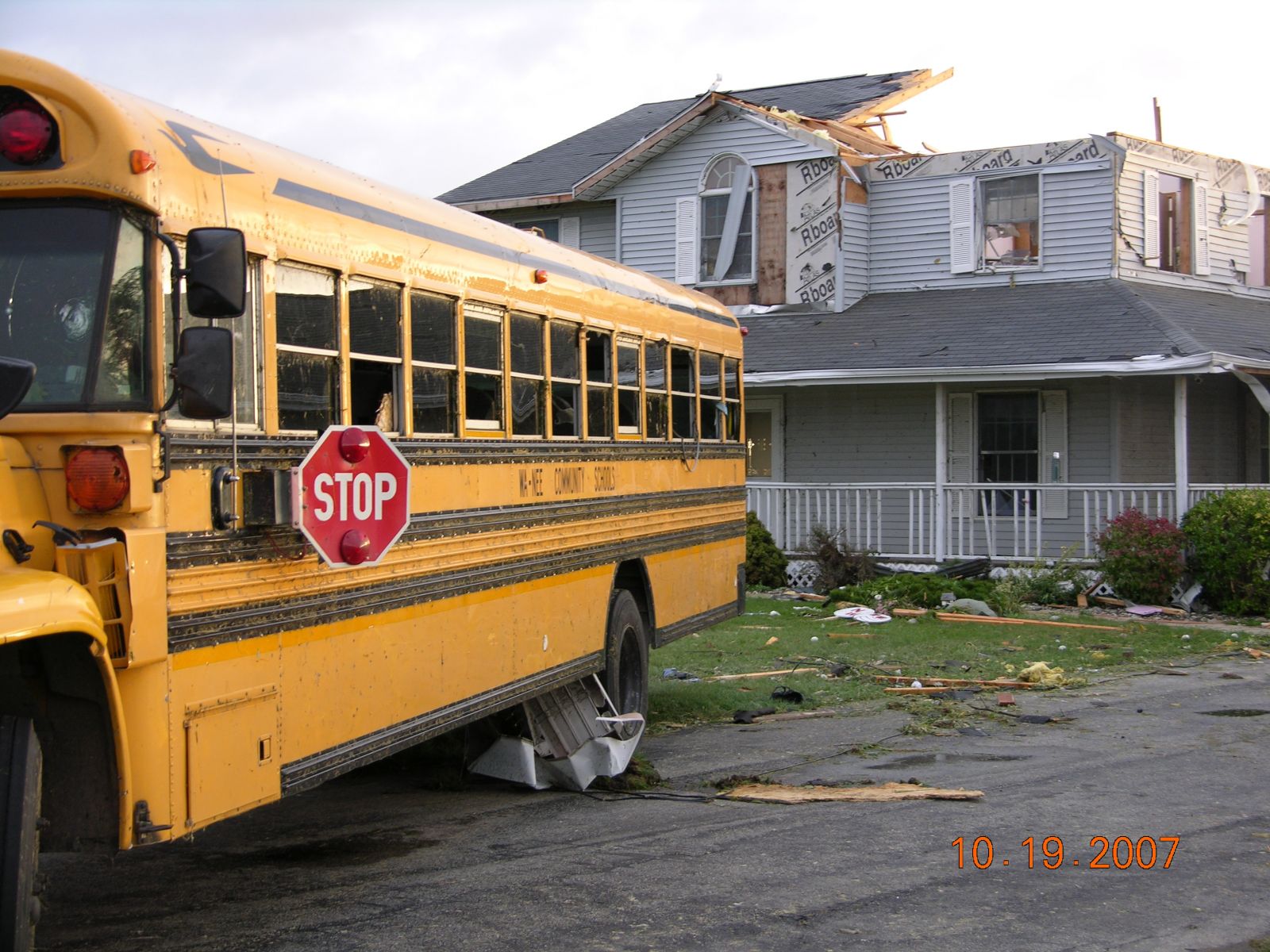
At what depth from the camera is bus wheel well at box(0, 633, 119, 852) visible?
4.48 m

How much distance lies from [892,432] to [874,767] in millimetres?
13239

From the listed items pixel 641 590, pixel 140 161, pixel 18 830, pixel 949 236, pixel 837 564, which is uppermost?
pixel 949 236

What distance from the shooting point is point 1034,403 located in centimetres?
2061

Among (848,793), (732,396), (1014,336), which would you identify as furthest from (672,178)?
(848,793)

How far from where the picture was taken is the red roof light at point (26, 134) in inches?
181

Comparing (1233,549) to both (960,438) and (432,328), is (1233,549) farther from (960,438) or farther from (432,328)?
(432,328)

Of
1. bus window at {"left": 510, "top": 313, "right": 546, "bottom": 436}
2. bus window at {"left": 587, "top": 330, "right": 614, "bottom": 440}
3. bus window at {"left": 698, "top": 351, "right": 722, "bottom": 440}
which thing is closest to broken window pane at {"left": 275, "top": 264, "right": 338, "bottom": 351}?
bus window at {"left": 510, "top": 313, "right": 546, "bottom": 436}

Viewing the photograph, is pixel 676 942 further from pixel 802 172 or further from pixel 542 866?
pixel 802 172

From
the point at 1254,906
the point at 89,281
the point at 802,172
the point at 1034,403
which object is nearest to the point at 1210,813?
the point at 1254,906

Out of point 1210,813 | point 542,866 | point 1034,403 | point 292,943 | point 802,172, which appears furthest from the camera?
point 802,172

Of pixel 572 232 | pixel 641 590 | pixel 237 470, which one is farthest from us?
pixel 572 232

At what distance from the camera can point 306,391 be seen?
5.74 m

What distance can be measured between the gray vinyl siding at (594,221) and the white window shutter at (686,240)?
4.51ft

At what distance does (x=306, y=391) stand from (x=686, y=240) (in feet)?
59.1
